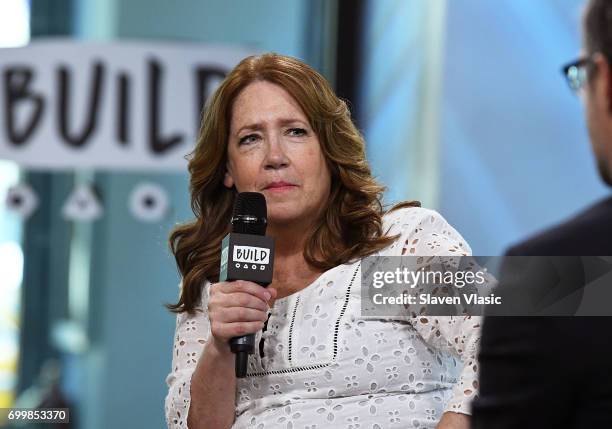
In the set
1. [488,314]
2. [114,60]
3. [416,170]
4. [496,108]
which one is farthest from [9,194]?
[488,314]

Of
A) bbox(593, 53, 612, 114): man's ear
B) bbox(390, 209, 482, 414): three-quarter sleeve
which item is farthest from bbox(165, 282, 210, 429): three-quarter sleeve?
bbox(593, 53, 612, 114): man's ear

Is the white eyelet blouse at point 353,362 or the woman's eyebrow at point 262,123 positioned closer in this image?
the white eyelet blouse at point 353,362

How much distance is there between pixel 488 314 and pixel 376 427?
2.47 feet

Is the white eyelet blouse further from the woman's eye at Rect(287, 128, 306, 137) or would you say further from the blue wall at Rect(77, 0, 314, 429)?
the blue wall at Rect(77, 0, 314, 429)

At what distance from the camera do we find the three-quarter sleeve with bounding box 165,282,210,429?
1.78m

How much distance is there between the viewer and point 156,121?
3.55 metres

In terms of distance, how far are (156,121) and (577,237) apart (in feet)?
9.13

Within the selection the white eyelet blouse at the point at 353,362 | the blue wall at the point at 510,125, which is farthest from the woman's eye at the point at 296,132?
the blue wall at the point at 510,125

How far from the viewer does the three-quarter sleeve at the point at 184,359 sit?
5.84ft

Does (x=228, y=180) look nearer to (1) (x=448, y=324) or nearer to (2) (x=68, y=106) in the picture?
(1) (x=448, y=324)

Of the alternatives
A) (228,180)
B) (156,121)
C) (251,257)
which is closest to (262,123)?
(228,180)

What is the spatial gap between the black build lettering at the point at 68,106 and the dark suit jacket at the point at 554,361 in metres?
2.79

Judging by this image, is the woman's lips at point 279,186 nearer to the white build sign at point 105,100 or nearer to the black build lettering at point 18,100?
the white build sign at point 105,100

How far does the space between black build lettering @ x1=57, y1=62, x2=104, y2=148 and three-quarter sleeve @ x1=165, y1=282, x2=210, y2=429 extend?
1.76 metres
